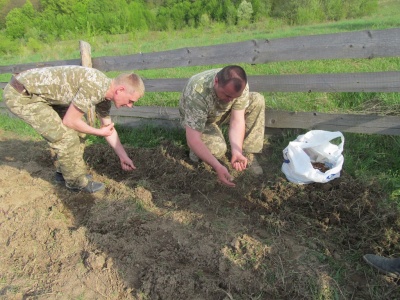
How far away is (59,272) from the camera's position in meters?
2.25

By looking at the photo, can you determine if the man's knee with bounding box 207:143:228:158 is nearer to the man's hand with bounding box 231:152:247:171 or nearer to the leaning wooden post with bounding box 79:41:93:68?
the man's hand with bounding box 231:152:247:171

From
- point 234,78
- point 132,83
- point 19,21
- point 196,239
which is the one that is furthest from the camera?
point 19,21

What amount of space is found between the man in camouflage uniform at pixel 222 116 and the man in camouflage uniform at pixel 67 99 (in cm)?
62

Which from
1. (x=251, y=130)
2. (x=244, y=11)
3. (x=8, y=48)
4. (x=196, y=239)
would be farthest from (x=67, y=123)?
(x=244, y=11)

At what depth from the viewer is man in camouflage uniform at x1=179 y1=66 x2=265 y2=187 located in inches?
109

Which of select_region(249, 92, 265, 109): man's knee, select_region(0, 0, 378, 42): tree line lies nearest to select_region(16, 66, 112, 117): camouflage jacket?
select_region(249, 92, 265, 109): man's knee

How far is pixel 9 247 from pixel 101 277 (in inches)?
38.3

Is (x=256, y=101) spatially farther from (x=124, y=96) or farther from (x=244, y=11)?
(x=244, y=11)

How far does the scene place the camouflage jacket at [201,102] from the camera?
308 centimetres

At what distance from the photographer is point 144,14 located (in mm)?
25234

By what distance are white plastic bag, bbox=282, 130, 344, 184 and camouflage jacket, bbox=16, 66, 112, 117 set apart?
193 centimetres

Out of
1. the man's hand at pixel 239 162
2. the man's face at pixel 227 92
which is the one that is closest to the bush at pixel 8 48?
the man's face at pixel 227 92

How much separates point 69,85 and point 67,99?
155 mm

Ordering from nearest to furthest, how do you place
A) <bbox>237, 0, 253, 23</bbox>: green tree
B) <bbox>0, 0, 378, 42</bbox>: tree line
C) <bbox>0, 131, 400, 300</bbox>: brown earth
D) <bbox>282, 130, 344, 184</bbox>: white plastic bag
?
<bbox>0, 131, 400, 300</bbox>: brown earth
<bbox>282, 130, 344, 184</bbox>: white plastic bag
<bbox>0, 0, 378, 42</bbox>: tree line
<bbox>237, 0, 253, 23</bbox>: green tree
